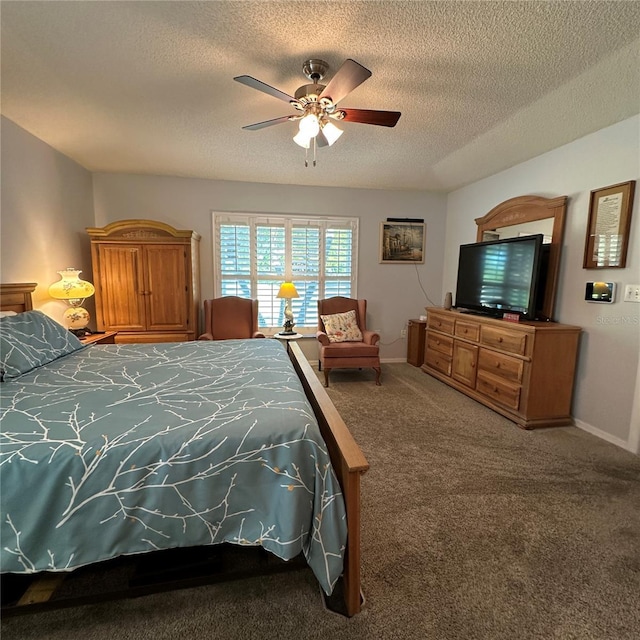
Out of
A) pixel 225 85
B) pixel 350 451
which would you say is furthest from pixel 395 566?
pixel 225 85

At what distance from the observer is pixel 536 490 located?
2.10 metres

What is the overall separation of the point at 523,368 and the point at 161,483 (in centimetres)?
304

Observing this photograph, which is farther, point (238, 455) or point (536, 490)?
point (536, 490)

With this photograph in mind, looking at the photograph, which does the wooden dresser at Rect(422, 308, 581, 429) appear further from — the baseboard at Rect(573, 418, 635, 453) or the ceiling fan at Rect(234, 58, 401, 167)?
the ceiling fan at Rect(234, 58, 401, 167)

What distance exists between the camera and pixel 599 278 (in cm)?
284

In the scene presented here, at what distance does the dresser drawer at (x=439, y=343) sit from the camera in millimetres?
4063

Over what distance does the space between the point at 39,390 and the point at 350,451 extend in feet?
5.36

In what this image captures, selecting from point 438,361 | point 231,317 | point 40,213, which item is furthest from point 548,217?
point 40,213

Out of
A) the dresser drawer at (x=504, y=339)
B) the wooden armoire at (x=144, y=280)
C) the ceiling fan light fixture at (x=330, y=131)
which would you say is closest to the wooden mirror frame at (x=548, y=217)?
the dresser drawer at (x=504, y=339)

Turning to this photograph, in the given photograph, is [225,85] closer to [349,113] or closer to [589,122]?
[349,113]

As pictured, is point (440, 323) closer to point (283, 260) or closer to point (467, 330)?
point (467, 330)

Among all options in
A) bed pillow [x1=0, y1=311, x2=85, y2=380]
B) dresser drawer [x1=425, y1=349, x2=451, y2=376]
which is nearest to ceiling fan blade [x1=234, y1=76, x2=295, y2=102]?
bed pillow [x1=0, y1=311, x2=85, y2=380]

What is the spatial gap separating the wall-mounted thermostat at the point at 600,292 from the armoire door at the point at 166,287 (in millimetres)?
4154

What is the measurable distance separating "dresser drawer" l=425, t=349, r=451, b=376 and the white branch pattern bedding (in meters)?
3.07
